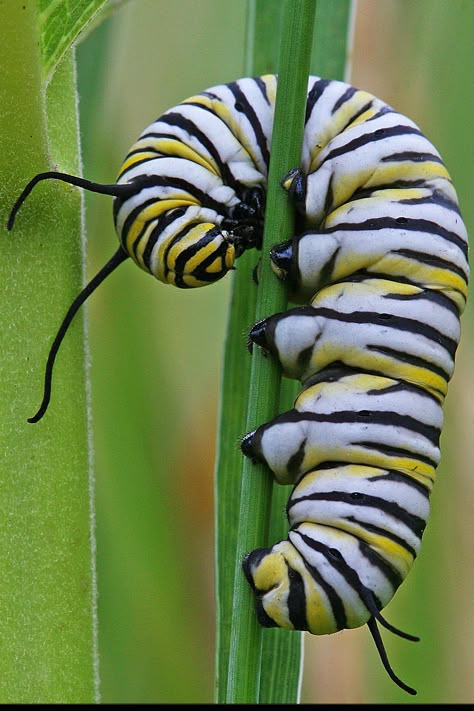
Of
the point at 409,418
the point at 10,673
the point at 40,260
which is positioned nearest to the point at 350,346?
the point at 409,418

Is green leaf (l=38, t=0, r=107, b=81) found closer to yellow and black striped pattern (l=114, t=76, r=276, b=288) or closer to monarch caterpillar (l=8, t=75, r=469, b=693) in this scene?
monarch caterpillar (l=8, t=75, r=469, b=693)

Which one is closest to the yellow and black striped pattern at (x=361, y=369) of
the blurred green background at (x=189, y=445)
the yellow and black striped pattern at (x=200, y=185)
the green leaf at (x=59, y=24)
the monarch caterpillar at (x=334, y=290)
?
the monarch caterpillar at (x=334, y=290)

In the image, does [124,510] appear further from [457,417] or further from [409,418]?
[409,418]

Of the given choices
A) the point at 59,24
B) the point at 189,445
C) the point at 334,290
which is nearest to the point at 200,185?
the point at 334,290

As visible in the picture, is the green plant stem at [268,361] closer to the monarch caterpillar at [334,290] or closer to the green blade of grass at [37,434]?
the monarch caterpillar at [334,290]

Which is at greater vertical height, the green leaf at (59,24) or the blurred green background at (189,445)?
the green leaf at (59,24)

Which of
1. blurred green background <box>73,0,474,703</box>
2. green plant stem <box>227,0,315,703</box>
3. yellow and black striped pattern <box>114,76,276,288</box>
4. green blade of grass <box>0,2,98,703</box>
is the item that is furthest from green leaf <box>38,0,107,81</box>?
blurred green background <box>73,0,474,703</box>
